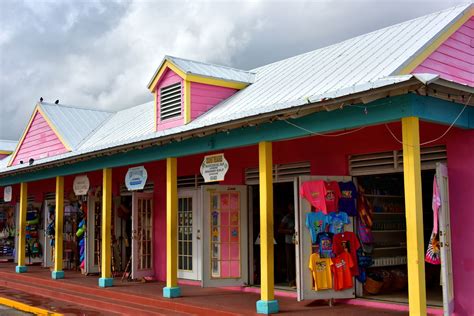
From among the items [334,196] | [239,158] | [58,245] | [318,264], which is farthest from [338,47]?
[58,245]

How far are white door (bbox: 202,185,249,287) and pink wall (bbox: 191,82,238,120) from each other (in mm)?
1865

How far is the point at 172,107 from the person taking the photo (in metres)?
12.1

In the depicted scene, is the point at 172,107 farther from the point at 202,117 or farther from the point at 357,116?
the point at 357,116

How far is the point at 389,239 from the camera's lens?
10891 millimetres

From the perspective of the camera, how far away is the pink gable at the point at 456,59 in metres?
8.32

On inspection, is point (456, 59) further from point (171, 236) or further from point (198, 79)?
point (171, 236)

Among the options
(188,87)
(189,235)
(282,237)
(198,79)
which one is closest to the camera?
(188,87)

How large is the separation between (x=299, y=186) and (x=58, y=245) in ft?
28.2

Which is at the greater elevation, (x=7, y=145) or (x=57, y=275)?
(x=7, y=145)

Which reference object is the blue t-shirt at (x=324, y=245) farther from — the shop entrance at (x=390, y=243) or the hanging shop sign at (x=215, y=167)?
the hanging shop sign at (x=215, y=167)

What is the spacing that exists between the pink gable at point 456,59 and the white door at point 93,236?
9521 millimetres

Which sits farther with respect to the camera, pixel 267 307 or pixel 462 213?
pixel 267 307

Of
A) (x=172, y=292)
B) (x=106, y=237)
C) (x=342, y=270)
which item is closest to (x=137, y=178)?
(x=106, y=237)

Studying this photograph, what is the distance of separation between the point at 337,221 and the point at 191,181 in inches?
191
